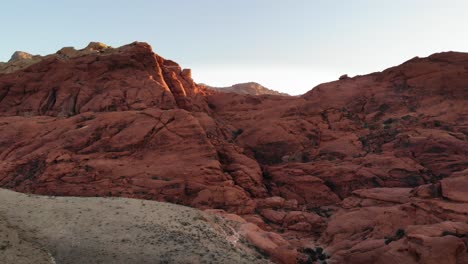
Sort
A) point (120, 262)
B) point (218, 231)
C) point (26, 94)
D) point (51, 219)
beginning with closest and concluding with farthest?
point (120, 262), point (51, 219), point (218, 231), point (26, 94)

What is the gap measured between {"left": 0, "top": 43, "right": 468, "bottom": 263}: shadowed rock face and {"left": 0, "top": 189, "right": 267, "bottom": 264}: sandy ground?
289 centimetres

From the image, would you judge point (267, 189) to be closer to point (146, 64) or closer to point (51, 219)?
point (51, 219)

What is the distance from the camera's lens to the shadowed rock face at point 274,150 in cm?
2116

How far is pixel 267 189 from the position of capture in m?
29.4

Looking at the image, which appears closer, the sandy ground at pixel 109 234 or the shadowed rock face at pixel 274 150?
the sandy ground at pixel 109 234

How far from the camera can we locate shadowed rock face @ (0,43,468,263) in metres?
21.2

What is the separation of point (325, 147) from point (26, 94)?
28.5m

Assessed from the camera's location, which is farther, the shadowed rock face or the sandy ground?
the shadowed rock face

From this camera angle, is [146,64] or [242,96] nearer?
[146,64]

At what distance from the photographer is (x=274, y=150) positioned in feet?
109

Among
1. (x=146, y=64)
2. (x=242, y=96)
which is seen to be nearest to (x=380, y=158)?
(x=242, y=96)

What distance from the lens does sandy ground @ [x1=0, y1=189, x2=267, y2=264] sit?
1619 centimetres

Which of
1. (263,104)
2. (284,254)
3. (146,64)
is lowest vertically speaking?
(284,254)

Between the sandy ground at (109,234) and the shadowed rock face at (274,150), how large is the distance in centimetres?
289
